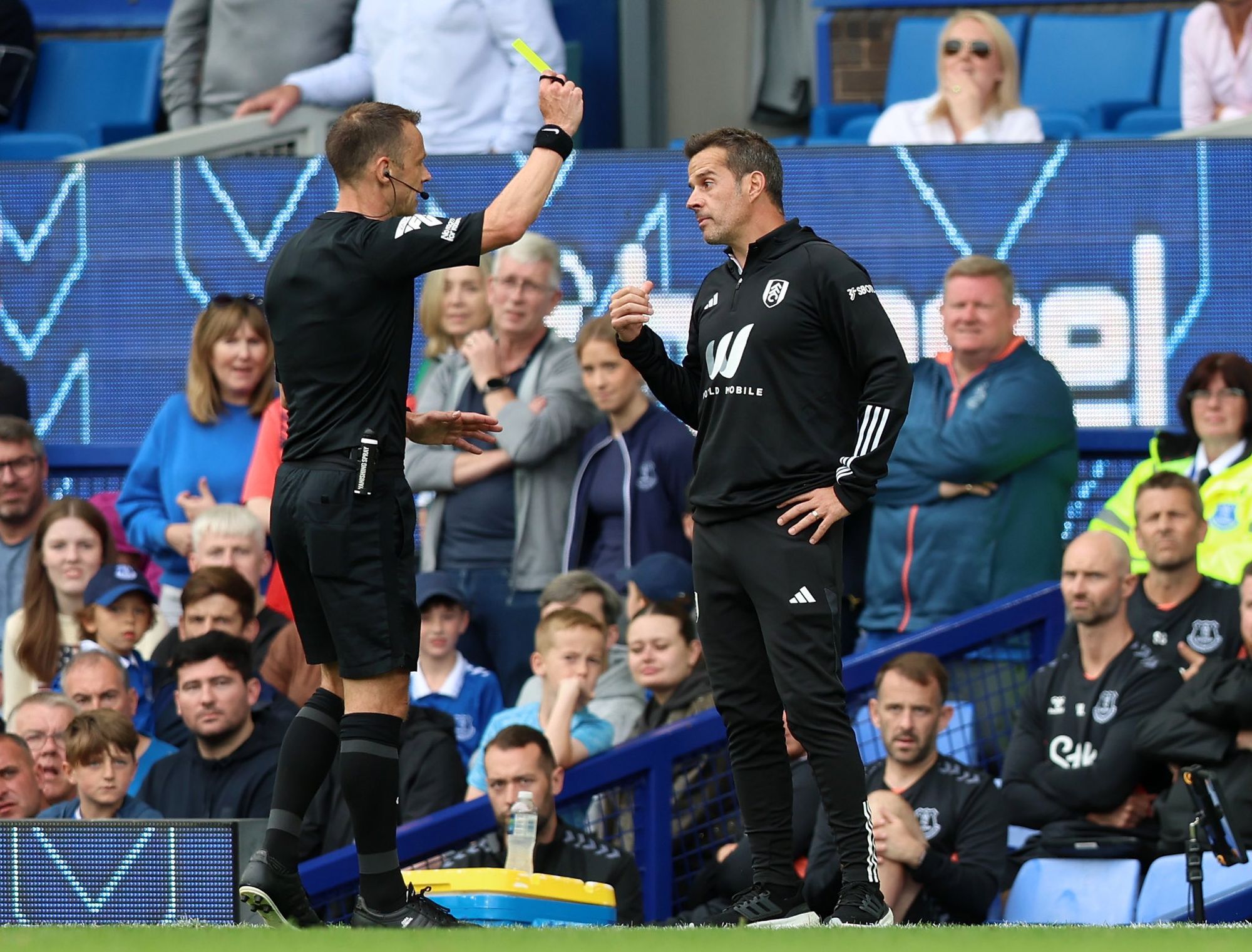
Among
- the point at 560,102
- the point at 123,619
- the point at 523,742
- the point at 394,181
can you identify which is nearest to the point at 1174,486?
the point at 523,742

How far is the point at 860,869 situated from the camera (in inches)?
215

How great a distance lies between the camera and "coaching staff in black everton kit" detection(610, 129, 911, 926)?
551cm

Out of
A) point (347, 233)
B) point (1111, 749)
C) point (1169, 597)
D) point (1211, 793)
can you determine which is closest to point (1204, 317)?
point (1169, 597)

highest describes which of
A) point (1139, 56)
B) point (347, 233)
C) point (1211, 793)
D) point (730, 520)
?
point (1139, 56)

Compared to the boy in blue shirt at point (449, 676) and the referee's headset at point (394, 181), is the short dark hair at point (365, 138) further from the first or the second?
the boy in blue shirt at point (449, 676)

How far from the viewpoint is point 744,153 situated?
5727 mm

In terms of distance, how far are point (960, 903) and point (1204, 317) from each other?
3.43m

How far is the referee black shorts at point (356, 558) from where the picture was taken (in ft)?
17.9

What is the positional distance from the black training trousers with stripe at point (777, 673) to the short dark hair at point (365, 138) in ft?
4.05

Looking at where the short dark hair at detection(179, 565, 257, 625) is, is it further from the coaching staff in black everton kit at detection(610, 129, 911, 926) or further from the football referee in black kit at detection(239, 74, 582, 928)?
the coaching staff in black everton kit at detection(610, 129, 911, 926)

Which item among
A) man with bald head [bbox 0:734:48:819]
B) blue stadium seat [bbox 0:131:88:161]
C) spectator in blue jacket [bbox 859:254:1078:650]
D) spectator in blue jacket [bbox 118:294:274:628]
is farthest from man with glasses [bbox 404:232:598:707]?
blue stadium seat [bbox 0:131:88:161]

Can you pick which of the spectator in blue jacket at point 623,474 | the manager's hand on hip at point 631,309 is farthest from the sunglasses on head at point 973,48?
the manager's hand on hip at point 631,309

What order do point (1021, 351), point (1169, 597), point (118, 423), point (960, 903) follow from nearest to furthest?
point (960, 903) < point (1169, 597) < point (1021, 351) < point (118, 423)

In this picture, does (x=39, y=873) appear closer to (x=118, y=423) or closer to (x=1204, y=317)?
(x=118, y=423)
